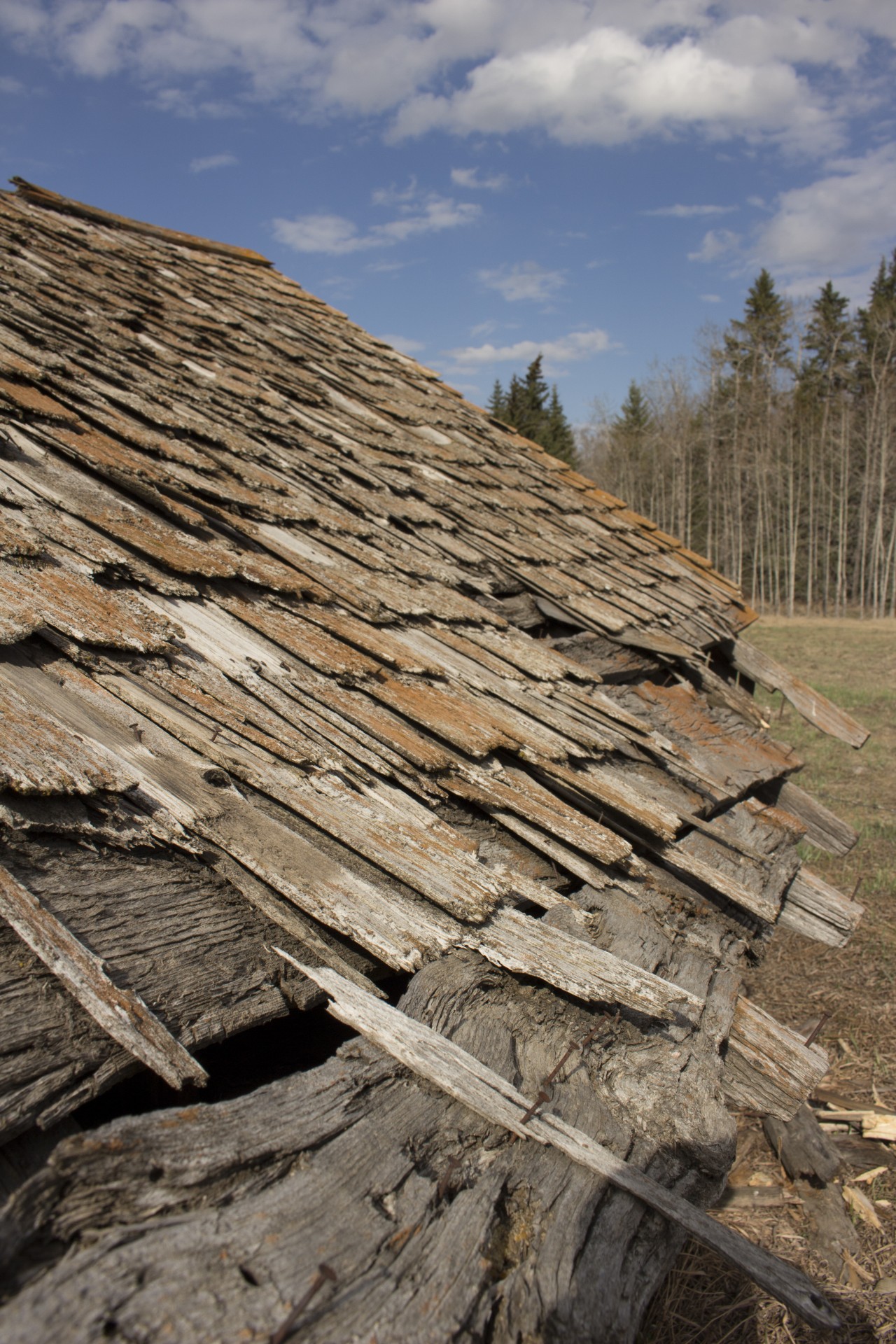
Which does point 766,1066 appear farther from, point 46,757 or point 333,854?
point 46,757

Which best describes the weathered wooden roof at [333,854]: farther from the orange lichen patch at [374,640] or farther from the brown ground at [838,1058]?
the brown ground at [838,1058]

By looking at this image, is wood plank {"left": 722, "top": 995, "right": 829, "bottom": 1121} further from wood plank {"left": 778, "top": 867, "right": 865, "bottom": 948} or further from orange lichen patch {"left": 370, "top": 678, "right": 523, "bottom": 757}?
wood plank {"left": 778, "top": 867, "right": 865, "bottom": 948}

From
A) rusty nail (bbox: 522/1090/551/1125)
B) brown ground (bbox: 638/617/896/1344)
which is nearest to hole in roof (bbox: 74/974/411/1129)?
rusty nail (bbox: 522/1090/551/1125)

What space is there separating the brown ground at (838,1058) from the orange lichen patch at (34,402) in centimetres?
436

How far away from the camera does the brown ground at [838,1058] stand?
3334mm

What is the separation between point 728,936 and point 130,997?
1770mm

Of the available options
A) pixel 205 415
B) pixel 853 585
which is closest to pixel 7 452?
pixel 205 415

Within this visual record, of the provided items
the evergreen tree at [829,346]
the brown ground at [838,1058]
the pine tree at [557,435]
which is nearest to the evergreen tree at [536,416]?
the pine tree at [557,435]

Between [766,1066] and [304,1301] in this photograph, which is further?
[766,1066]

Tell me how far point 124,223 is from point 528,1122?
290 inches

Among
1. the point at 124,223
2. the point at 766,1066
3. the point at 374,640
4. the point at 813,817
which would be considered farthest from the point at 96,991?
the point at 124,223

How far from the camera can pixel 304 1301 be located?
996 mm

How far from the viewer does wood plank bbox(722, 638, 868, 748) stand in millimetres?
4742

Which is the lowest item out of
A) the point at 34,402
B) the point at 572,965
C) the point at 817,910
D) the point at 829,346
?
the point at 817,910
